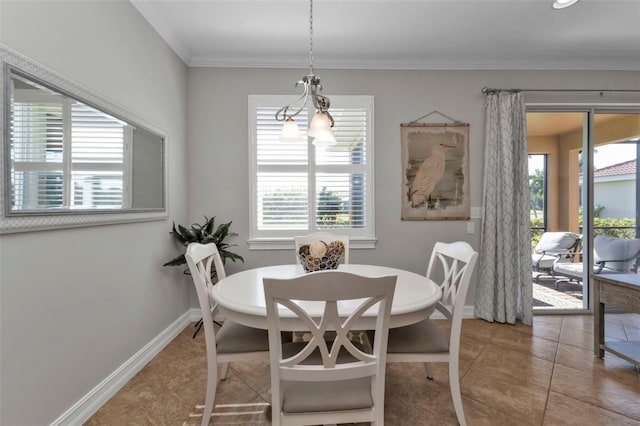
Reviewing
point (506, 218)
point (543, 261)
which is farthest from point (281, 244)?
point (543, 261)

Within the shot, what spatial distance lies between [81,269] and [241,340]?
0.96 m

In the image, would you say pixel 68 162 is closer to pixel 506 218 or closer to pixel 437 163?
pixel 437 163

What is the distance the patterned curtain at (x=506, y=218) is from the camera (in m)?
3.00

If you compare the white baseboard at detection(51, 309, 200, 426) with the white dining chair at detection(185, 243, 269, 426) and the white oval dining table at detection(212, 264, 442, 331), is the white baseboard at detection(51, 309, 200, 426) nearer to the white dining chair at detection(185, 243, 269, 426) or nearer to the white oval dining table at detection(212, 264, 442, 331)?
the white dining chair at detection(185, 243, 269, 426)

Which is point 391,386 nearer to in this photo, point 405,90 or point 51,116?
point 51,116

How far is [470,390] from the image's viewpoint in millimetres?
1926

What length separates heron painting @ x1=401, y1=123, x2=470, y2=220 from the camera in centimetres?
315

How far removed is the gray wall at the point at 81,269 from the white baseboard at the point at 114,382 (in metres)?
0.04

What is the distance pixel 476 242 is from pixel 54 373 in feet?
11.3

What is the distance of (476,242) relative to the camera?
3203 mm

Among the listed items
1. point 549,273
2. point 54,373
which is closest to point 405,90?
point 549,273

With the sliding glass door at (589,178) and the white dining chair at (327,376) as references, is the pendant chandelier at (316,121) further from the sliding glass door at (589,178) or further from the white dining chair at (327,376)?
the sliding glass door at (589,178)

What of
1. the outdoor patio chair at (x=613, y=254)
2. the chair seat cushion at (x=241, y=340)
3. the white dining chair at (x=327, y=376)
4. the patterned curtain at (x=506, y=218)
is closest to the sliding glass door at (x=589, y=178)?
the outdoor patio chair at (x=613, y=254)

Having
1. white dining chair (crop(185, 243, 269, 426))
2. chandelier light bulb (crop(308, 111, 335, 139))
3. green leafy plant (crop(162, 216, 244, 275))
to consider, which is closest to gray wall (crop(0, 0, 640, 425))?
green leafy plant (crop(162, 216, 244, 275))
